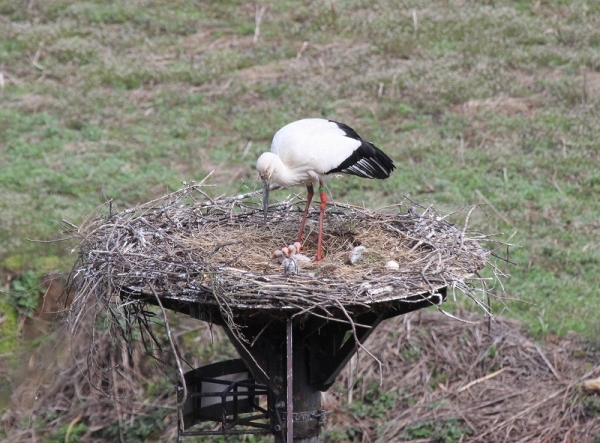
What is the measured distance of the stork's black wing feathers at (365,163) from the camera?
6.77 m

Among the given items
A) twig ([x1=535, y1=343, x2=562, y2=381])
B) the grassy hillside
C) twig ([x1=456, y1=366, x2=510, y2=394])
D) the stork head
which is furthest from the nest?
the grassy hillside

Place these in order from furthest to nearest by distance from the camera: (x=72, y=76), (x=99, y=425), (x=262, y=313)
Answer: (x=72, y=76) < (x=99, y=425) < (x=262, y=313)

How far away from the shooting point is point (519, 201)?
11367 millimetres

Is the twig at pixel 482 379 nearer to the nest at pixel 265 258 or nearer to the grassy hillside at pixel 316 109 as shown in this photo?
the grassy hillside at pixel 316 109

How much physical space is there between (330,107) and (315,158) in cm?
739

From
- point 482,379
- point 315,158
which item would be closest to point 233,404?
point 315,158

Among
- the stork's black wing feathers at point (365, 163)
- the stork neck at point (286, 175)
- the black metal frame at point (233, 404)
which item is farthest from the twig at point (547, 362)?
the stork neck at point (286, 175)

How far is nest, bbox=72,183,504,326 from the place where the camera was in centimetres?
533

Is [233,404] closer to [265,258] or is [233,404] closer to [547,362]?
[265,258]

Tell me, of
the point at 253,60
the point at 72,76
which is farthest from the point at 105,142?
the point at 253,60

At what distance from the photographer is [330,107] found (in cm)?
1384

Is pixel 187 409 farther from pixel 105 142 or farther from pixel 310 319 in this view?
pixel 105 142

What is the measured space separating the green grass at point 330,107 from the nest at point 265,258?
9.71ft

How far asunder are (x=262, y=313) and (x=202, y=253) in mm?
806
